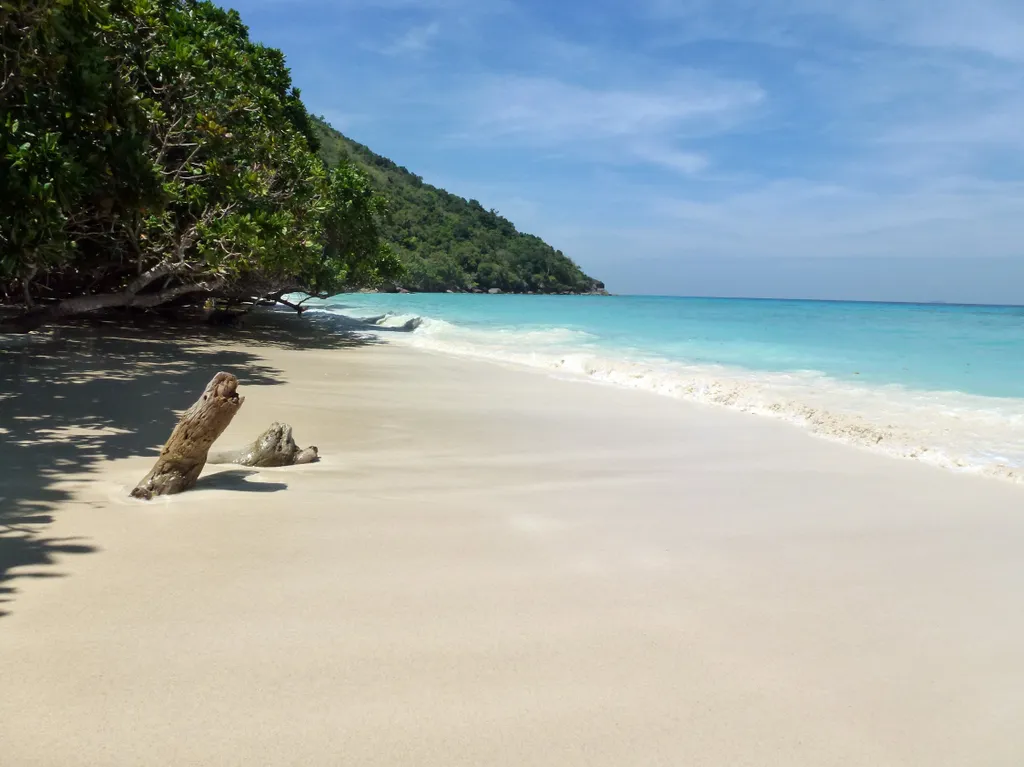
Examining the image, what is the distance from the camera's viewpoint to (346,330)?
21547 millimetres

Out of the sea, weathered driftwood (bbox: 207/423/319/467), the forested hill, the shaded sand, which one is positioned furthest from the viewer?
the forested hill

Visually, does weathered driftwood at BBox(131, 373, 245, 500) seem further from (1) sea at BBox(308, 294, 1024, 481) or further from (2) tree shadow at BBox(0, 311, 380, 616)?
(1) sea at BBox(308, 294, 1024, 481)

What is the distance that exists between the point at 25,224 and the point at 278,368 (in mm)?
4596

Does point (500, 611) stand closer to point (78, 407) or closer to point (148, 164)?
point (78, 407)

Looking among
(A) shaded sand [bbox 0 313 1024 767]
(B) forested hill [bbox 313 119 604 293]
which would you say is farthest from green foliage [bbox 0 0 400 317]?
(B) forested hill [bbox 313 119 604 293]

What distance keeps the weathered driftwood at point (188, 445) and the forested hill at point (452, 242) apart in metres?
64.7

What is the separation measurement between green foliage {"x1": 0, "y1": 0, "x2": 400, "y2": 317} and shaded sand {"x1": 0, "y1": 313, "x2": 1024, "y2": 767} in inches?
99.9

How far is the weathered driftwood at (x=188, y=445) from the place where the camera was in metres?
4.05

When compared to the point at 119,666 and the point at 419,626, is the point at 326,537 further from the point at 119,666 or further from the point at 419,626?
the point at 119,666

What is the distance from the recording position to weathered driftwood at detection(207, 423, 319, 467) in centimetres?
494

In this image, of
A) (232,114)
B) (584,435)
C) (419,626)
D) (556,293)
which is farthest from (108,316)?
(556,293)

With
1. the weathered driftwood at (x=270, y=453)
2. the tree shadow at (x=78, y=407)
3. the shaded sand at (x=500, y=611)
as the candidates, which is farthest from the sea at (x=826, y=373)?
the tree shadow at (x=78, y=407)

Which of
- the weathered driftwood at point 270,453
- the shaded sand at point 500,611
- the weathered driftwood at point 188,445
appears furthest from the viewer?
the weathered driftwood at point 270,453

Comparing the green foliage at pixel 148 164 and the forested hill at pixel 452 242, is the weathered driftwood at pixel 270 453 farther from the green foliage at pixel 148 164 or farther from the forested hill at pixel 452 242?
the forested hill at pixel 452 242
